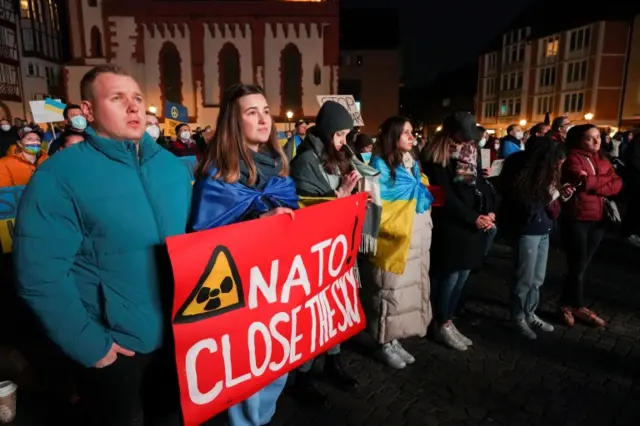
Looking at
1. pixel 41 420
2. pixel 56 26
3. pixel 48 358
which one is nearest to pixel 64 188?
pixel 41 420

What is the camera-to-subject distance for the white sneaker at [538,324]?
460cm

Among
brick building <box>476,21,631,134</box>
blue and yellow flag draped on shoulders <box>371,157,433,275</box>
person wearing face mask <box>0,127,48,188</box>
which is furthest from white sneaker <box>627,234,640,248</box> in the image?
brick building <box>476,21,631,134</box>

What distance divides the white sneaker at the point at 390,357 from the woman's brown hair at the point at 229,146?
2.30m

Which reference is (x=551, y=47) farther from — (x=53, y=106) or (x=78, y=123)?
(x=78, y=123)

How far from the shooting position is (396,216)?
3.58m

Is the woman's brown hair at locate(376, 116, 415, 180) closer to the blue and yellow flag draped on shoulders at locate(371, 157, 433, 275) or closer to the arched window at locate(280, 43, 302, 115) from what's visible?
the blue and yellow flag draped on shoulders at locate(371, 157, 433, 275)

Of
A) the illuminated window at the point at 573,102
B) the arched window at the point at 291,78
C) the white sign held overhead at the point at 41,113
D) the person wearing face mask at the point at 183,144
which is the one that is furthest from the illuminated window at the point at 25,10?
the illuminated window at the point at 573,102

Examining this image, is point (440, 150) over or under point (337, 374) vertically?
over

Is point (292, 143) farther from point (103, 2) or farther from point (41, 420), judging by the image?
point (103, 2)

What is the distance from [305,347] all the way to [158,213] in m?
1.26

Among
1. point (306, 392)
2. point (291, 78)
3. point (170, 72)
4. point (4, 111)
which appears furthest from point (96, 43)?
point (306, 392)

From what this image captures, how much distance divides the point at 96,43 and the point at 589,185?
119 feet

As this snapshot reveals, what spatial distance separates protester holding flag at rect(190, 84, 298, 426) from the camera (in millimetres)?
2324

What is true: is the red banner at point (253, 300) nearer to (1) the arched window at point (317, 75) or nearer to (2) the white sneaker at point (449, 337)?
(2) the white sneaker at point (449, 337)
